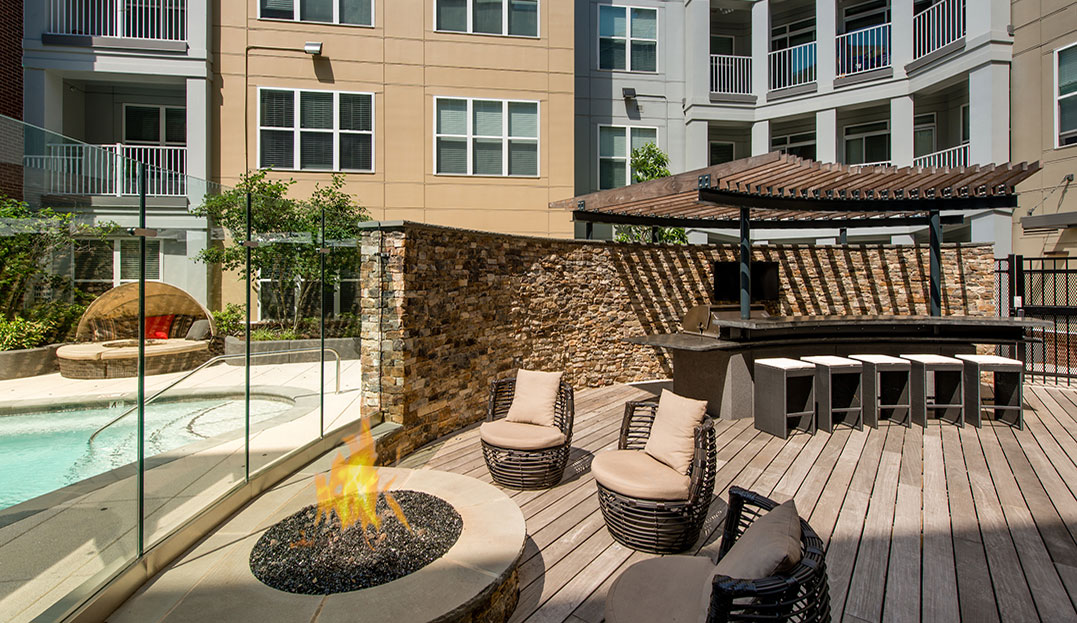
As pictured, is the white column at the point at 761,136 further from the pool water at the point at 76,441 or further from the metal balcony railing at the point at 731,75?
the pool water at the point at 76,441

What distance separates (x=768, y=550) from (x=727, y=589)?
0.26 metres

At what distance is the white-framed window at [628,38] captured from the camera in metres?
13.5

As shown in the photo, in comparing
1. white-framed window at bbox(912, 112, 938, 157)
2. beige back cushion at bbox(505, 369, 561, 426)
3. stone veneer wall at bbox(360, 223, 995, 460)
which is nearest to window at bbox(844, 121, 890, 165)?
white-framed window at bbox(912, 112, 938, 157)

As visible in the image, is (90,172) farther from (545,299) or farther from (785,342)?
(785,342)

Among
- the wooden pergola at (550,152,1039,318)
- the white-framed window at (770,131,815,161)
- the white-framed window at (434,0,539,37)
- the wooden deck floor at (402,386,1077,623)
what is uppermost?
the white-framed window at (434,0,539,37)

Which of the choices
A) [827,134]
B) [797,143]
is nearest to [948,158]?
[827,134]

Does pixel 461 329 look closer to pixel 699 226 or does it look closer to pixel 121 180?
pixel 121 180

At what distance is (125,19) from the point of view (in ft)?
35.9

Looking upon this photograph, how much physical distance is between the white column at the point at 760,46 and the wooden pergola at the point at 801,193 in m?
6.36

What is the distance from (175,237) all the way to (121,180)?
1.52 feet

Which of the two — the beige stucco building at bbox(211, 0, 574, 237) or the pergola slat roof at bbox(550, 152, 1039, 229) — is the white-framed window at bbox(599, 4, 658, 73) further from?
the pergola slat roof at bbox(550, 152, 1039, 229)

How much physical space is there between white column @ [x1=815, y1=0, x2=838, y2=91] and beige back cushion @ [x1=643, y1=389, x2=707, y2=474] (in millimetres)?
12604

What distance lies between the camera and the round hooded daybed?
8.51ft

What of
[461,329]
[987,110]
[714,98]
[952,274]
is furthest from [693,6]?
[461,329]
